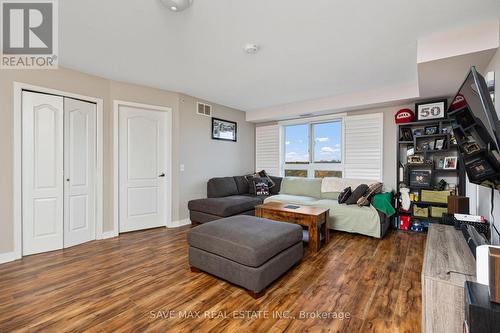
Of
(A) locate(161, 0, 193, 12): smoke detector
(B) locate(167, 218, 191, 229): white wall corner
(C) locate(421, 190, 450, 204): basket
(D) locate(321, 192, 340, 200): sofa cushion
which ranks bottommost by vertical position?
(B) locate(167, 218, 191, 229): white wall corner

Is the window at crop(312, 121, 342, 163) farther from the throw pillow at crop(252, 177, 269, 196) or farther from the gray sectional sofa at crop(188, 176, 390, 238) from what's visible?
the throw pillow at crop(252, 177, 269, 196)

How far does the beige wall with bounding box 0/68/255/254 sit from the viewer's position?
268cm

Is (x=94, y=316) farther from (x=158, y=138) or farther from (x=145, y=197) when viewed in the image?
(x=158, y=138)

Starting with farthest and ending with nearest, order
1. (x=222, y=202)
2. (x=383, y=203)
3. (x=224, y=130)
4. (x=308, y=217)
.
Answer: (x=224, y=130) → (x=222, y=202) → (x=383, y=203) → (x=308, y=217)

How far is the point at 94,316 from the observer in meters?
1.72

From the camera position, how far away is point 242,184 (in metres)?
5.19

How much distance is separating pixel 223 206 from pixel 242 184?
53.8 inches

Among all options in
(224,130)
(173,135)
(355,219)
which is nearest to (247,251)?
(355,219)

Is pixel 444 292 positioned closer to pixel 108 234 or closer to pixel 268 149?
pixel 108 234

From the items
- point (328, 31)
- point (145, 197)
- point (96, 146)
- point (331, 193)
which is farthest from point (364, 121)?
point (96, 146)

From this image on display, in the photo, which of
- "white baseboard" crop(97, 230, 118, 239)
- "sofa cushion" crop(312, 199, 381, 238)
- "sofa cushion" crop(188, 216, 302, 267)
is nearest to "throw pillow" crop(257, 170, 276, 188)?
"sofa cushion" crop(312, 199, 381, 238)

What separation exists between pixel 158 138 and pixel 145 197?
1.06m

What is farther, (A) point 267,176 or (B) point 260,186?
(A) point 267,176

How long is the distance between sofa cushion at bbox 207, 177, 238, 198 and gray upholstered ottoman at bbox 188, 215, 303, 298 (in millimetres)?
2046
